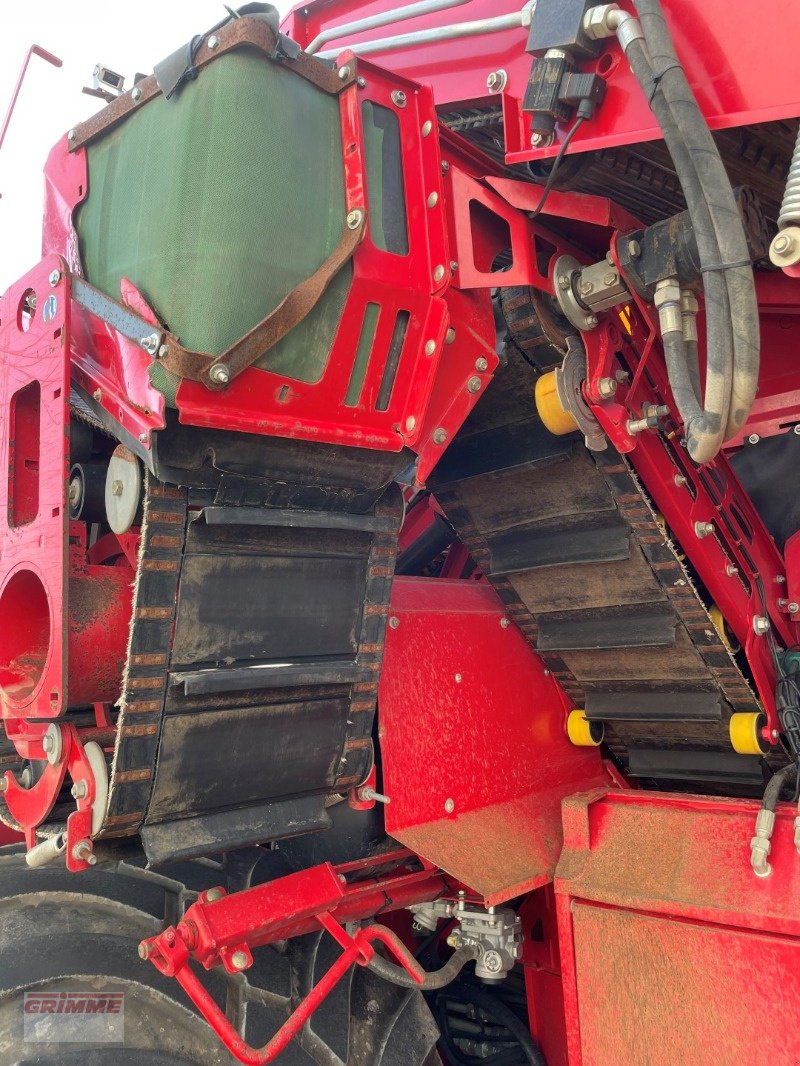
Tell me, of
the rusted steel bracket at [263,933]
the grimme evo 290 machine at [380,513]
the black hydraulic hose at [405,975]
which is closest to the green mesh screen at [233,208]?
the grimme evo 290 machine at [380,513]

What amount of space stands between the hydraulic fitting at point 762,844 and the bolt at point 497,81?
1748 millimetres

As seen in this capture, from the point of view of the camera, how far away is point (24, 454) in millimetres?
1961

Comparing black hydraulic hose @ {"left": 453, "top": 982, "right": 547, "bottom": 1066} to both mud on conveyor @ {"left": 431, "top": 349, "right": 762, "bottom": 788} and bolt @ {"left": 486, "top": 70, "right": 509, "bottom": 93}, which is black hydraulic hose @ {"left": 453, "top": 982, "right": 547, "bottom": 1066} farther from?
bolt @ {"left": 486, "top": 70, "right": 509, "bottom": 93}

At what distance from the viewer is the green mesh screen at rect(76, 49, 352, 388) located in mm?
1651

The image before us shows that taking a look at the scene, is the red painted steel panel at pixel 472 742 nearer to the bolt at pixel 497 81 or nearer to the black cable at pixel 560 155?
the black cable at pixel 560 155

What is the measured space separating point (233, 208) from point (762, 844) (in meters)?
1.75

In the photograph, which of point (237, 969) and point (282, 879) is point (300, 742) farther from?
point (237, 969)

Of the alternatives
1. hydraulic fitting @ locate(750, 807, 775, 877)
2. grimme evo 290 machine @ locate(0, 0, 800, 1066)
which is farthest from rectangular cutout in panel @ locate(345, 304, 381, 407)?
hydraulic fitting @ locate(750, 807, 775, 877)

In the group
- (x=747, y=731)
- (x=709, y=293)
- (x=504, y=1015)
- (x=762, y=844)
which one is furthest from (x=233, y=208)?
(x=504, y=1015)

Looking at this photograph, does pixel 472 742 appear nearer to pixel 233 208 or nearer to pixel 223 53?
pixel 233 208

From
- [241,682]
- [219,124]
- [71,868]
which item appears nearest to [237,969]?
[71,868]

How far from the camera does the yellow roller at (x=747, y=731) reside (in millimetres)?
2506

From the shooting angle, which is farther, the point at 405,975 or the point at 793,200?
the point at 405,975

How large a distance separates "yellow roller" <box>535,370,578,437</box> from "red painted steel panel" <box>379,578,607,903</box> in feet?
2.03
